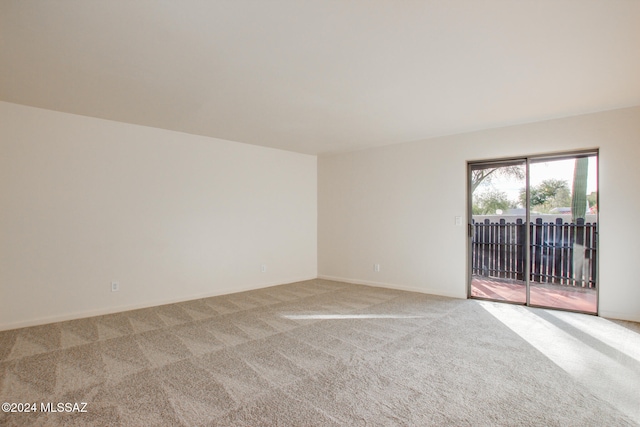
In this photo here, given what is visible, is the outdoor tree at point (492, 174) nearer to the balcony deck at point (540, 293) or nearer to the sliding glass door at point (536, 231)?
the sliding glass door at point (536, 231)

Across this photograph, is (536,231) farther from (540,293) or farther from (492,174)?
(492,174)

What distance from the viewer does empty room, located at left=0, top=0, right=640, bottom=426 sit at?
2.05 m

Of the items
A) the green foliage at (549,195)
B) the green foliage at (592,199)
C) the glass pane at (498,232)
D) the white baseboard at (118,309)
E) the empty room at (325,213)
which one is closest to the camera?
the empty room at (325,213)

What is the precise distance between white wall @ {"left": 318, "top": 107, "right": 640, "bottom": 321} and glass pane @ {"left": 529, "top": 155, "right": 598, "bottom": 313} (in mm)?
182

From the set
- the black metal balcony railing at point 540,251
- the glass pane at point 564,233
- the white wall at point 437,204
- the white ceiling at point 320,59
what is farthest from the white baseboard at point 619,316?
the white ceiling at point 320,59

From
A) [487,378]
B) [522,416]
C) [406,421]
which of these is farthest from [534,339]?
[406,421]

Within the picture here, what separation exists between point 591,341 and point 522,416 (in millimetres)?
1851

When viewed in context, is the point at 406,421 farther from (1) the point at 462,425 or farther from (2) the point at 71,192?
(2) the point at 71,192

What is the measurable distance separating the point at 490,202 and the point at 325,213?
2.98 meters

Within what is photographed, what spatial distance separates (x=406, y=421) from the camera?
1.85 m

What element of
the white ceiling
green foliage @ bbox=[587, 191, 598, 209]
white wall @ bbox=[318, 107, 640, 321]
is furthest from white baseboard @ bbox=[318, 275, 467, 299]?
the white ceiling

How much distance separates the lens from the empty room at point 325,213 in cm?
205

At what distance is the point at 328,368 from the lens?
2.52 metres

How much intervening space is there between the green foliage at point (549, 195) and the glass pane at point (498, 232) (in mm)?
146
